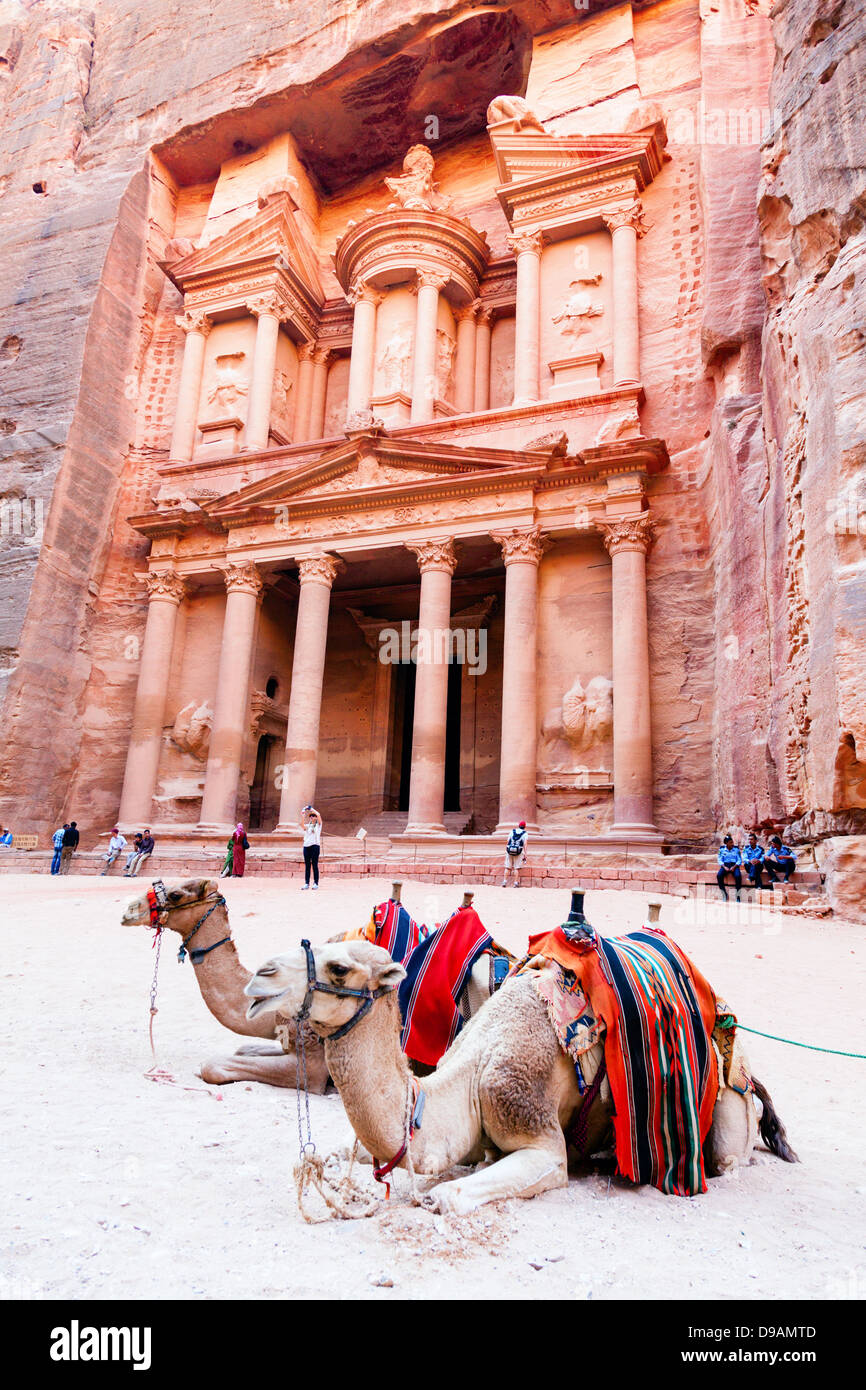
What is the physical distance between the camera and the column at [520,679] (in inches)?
742

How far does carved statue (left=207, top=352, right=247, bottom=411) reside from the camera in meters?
27.0

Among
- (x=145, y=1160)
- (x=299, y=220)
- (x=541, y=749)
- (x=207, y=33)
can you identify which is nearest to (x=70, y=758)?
(x=541, y=749)

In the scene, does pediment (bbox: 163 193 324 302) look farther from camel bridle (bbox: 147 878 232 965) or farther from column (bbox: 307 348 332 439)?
camel bridle (bbox: 147 878 232 965)

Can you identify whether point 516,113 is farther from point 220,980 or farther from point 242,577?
point 220,980

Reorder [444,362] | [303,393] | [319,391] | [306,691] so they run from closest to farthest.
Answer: [306,691], [444,362], [303,393], [319,391]

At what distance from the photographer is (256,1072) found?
16.7 ft

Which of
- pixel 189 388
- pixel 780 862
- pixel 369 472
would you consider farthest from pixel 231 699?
pixel 780 862

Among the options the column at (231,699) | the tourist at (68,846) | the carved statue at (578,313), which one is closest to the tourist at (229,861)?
the column at (231,699)

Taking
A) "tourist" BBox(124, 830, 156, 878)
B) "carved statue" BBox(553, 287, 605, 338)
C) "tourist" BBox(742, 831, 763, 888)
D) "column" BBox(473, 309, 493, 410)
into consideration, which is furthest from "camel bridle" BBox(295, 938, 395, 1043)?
"column" BBox(473, 309, 493, 410)

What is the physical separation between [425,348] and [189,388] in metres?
7.94

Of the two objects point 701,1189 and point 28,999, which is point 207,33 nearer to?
point 28,999

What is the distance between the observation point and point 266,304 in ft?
89.5

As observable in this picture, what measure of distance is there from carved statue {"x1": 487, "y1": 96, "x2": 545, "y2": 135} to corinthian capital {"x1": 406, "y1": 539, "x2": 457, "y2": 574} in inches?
519

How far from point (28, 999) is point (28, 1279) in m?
4.74
